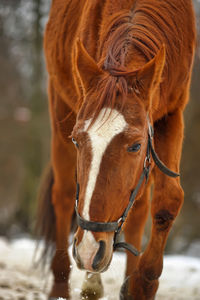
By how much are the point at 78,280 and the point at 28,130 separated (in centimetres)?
499

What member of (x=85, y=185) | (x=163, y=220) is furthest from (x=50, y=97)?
(x=85, y=185)

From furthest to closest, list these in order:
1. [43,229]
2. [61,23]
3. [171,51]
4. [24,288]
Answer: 1. [43,229]
2. [24,288]
3. [61,23]
4. [171,51]

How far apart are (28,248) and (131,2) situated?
14.0ft

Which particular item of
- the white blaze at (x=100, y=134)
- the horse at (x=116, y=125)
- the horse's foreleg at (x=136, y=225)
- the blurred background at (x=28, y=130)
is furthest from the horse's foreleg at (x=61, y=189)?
the blurred background at (x=28, y=130)

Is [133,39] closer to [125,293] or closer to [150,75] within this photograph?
[150,75]

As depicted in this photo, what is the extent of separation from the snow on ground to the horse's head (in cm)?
133

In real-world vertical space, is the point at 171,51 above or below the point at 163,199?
above

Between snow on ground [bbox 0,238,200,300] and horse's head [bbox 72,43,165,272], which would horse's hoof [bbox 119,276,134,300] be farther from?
horse's head [bbox 72,43,165,272]

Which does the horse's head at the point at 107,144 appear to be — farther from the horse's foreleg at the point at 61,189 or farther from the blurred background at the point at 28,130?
the blurred background at the point at 28,130

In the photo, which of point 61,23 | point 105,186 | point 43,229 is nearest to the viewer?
point 105,186

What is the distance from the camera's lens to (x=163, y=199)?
3287mm

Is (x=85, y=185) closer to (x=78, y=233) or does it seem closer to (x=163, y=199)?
(x=78, y=233)

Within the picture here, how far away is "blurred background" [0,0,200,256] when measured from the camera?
7.67 meters

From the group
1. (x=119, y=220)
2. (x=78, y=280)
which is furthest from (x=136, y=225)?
(x=119, y=220)
